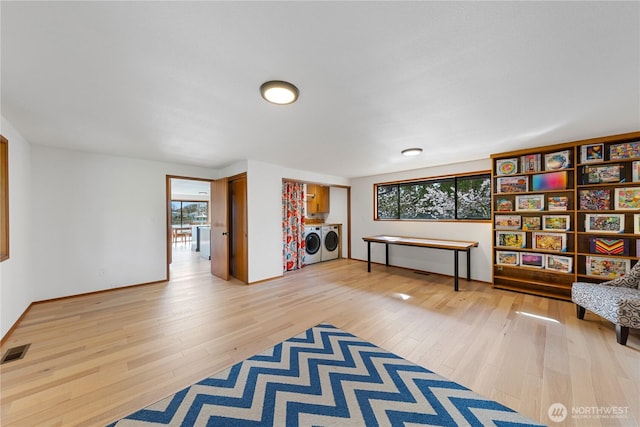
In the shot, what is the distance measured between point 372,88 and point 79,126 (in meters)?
3.12

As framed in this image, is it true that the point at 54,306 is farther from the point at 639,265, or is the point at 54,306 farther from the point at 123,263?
the point at 639,265

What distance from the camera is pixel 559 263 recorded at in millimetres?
3369

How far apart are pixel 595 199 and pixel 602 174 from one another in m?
0.33

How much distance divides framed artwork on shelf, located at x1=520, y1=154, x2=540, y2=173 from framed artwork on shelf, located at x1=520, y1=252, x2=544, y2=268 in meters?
1.29

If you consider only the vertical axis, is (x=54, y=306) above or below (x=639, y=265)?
below

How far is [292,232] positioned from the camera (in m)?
5.48

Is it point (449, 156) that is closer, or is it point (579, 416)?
A: point (579, 416)

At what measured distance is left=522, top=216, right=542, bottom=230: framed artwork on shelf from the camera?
141 inches

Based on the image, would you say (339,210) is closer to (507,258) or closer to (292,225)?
(292,225)

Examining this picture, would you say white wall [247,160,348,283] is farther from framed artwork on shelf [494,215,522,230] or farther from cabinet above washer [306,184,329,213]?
framed artwork on shelf [494,215,522,230]

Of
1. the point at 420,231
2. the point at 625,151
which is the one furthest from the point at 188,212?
the point at 625,151

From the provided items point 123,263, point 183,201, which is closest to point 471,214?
point 123,263

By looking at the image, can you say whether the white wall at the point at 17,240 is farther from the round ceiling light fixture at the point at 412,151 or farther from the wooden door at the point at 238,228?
the round ceiling light fixture at the point at 412,151

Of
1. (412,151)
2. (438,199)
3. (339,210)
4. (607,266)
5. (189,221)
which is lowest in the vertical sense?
(607,266)
